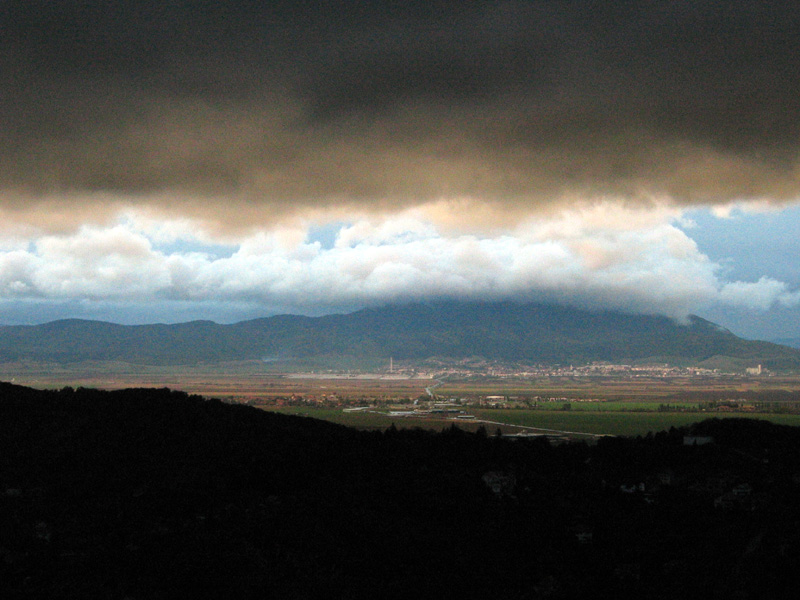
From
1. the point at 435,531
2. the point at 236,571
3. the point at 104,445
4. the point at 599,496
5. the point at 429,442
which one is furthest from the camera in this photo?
the point at 429,442

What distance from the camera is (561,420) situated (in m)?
134

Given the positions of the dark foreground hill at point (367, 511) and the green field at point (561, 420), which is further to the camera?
the green field at point (561, 420)

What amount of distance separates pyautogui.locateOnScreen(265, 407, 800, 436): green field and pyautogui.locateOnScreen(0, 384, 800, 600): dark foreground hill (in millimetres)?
50759

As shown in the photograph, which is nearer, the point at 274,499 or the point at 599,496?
the point at 274,499

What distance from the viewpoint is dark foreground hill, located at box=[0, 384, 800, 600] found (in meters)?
37.0

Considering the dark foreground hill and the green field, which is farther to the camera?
the green field

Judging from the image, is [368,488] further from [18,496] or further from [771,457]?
[771,457]

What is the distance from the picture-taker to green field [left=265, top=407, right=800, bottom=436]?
116375 millimetres

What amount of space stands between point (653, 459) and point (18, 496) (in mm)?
41215

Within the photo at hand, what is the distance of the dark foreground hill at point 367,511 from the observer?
37.0 metres

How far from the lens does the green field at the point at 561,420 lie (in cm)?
11638

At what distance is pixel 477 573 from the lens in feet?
128

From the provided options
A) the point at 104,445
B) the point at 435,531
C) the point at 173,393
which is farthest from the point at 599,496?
the point at 173,393

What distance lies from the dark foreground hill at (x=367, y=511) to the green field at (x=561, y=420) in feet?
167
